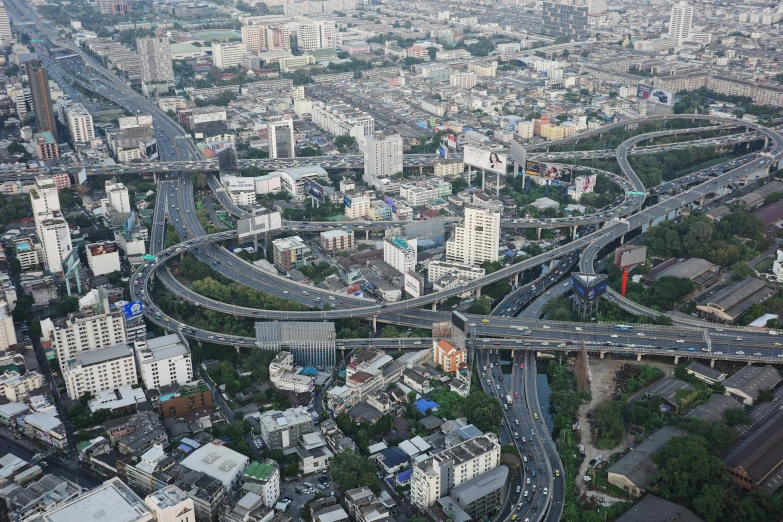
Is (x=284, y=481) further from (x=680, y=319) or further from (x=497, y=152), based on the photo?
(x=497, y=152)

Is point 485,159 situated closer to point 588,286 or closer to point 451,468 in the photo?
point 588,286

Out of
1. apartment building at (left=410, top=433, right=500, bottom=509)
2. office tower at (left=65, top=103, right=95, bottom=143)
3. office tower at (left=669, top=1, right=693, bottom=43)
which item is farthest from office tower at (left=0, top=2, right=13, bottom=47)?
apartment building at (left=410, top=433, right=500, bottom=509)

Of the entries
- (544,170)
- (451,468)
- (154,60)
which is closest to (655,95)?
(544,170)

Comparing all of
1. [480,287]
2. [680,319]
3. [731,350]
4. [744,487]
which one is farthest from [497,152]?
[744,487]

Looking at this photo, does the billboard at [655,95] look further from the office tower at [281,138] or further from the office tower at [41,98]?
the office tower at [41,98]

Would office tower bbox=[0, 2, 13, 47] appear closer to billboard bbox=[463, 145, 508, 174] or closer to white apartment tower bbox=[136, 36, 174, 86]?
white apartment tower bbox=[136, 36, 174, 86]

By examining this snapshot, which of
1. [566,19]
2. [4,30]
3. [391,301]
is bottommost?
[391,301]
